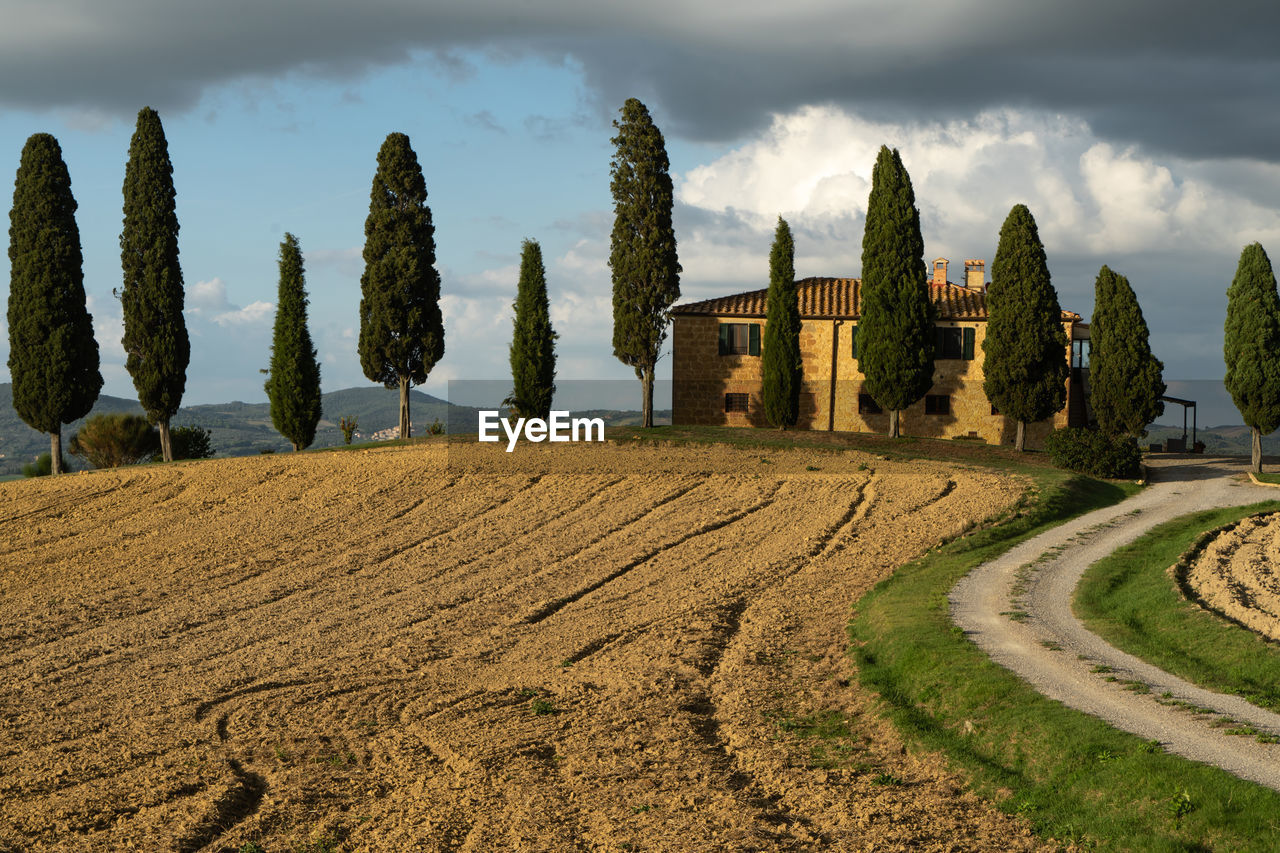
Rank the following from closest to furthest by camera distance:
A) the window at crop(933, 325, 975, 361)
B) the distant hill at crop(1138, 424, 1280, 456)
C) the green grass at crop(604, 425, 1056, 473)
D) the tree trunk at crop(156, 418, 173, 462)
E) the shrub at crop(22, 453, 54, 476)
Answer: the green grass at crop(604, 425, 1056, 473)
the tree trunk at crop(156, 418, 173, 462)
the shrub at crop(22, 453, 54, 476)
the window at crop(933, 325, 975, 361)
the distant hill at crop(1138, 424, 1280, 456)

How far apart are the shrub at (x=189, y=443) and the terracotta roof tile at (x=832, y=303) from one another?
21.6m

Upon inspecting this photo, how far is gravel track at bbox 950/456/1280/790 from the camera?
10.2m

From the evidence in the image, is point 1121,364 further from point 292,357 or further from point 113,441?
point 113,441

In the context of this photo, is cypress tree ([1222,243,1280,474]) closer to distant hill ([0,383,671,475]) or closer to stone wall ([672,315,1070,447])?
stone wall ([672,315,1070,447])

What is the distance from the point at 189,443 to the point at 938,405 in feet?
107

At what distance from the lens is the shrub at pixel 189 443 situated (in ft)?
151

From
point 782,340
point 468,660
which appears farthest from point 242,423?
point 468,660

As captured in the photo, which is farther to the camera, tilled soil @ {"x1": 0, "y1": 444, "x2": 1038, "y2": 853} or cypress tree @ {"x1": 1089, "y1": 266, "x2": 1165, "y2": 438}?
cypress tree @ {"x1": 1089, "y1": 266, "x2": 1165, "y2": 438}

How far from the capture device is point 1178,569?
19062 millimetres

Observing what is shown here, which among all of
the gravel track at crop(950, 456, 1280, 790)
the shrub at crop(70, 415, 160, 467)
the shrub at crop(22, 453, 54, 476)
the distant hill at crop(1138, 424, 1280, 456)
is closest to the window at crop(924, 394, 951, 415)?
the distant hill at crop(1138, 424, 1280, 456)

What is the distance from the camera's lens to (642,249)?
45188 mm

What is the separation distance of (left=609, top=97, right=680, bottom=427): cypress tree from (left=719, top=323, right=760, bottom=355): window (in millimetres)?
3790

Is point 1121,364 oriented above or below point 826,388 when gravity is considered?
above

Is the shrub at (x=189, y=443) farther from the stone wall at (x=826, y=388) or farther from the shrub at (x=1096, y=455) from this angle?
the shrub at (x=1096, y=455)
